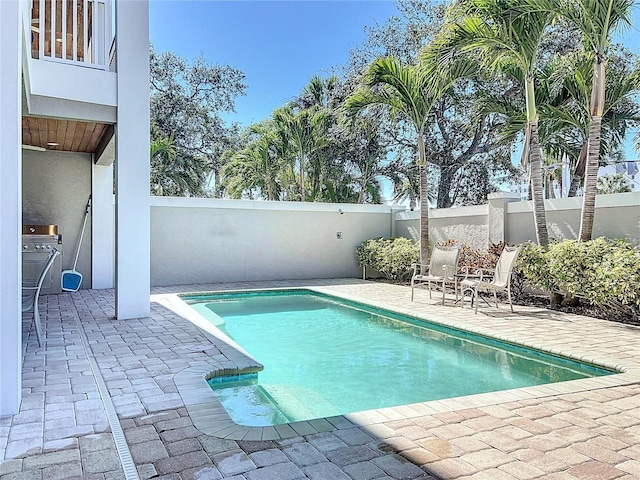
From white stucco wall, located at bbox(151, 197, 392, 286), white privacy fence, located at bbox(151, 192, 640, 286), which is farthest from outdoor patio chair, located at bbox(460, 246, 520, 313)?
white stucco wall, located at bbox(151, 197, 392, 286)

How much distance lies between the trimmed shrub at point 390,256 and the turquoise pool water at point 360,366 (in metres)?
3.83

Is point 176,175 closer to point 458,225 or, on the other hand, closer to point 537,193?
point 458,225

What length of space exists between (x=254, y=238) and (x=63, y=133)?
5.87 meters

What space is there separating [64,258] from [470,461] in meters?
10.4

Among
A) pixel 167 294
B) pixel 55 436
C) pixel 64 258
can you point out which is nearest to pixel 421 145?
pixel 167 294

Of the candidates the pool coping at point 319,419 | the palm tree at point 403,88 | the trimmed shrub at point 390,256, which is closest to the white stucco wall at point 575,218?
the palm tree at point 403,88

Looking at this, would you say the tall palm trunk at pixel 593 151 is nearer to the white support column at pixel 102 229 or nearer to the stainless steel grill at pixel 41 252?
the white support column at pixel 102 229

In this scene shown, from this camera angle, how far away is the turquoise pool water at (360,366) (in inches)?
182

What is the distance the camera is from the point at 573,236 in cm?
920

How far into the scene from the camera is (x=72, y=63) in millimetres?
6812

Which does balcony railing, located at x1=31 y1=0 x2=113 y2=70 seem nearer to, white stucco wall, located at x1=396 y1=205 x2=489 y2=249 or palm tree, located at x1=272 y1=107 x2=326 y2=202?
palm tree, located at x1=272 y1=107 x2=326 y2=202

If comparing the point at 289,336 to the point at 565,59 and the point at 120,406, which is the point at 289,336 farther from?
the point at 565,59

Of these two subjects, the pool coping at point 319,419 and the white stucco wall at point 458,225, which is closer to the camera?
the pool coping at point 319,419

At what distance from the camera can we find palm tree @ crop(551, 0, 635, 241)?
7238 millimetres
